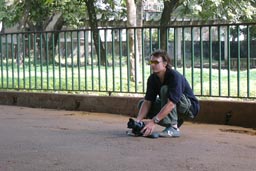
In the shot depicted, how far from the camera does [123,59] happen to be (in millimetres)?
9336

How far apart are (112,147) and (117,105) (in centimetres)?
329

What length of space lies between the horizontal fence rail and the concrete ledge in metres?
0.18

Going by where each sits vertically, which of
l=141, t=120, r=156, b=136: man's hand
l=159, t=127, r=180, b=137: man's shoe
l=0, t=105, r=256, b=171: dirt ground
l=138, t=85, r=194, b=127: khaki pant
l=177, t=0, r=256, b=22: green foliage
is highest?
l=177, t=0, r=256, b=22: green foliage

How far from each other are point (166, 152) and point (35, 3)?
24735 millimetres

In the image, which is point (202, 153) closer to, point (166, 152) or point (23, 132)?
point (166, 152)

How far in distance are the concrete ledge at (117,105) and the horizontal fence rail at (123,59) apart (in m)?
0.18

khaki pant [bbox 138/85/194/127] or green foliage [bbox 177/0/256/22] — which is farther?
green foliage [bbox 177/0/256/22]

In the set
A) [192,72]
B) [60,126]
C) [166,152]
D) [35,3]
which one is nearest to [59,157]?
[166,152]

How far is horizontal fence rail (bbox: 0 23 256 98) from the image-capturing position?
8.20 metres

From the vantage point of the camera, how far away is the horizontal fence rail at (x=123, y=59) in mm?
8203

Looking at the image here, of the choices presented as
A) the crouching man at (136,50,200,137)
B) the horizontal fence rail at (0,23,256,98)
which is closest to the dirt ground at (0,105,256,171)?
the crouching man at (136,50,200,137)

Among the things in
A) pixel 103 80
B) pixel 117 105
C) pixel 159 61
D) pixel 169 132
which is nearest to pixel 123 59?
pixel 103 80

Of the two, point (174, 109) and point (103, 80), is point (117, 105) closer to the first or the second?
point (103, 80)

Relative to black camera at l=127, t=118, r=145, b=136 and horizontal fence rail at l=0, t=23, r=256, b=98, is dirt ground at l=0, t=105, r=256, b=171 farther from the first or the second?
horizontal fence rail at l=0, t=23, r=256, b=98
